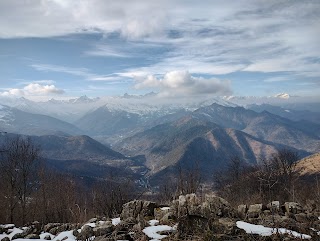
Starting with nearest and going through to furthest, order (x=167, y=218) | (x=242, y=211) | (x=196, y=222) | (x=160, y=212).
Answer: (x=196, y=222), (x=167, y=218), (x=160, y=212), (x=242, y=211)

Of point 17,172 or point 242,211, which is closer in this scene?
point 242,211

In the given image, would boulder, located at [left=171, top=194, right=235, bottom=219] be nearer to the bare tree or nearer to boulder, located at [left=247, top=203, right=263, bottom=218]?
boulder, located at [left=247, top=203, right=263, bottom=218]

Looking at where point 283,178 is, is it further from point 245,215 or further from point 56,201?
point 245,215

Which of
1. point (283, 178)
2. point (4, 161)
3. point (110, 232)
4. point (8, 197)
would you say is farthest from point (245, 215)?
point (283, 178)

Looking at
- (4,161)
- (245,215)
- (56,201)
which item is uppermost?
(4,161)

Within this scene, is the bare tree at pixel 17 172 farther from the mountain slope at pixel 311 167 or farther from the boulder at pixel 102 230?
the mountain slope at pixel 311 167

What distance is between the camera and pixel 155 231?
11672 millimetres

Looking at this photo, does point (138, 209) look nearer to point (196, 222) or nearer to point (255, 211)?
point (196, 222)

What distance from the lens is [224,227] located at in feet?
35.8

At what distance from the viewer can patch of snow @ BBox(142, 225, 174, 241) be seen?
436 inches

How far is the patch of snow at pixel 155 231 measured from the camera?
11062 mm

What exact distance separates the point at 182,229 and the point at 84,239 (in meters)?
4.30

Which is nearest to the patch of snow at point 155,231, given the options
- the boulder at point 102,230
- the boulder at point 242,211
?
the boulder at point 102,230

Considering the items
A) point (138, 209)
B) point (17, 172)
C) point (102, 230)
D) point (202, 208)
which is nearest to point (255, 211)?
point (202, 208)
